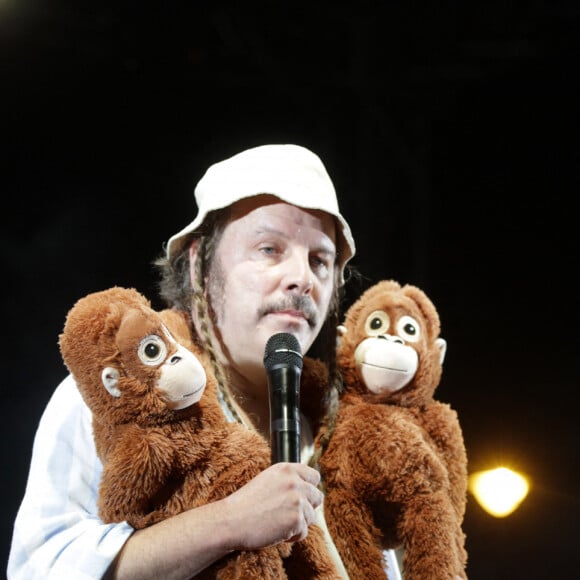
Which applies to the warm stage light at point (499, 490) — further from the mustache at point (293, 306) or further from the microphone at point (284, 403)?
the microphone at point (284, 403)

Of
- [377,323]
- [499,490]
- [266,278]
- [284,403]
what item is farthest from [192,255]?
[499,490]

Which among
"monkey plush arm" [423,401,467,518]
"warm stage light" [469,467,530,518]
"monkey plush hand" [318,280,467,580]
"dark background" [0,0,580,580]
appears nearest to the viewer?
"monkey plush hand" [318,280,467,580]

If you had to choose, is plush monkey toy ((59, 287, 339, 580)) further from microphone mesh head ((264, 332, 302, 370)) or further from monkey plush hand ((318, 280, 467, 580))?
monkey plush hand ((318, 280, 467, 580))

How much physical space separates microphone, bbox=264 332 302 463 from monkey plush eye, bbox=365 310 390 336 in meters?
0.35

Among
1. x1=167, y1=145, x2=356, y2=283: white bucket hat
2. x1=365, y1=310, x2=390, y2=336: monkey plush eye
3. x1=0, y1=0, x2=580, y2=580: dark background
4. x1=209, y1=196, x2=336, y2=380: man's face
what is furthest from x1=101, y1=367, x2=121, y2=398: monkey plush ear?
x1=0, y1=0, x2=580, y2=580: dark background

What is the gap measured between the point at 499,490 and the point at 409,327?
118 cm

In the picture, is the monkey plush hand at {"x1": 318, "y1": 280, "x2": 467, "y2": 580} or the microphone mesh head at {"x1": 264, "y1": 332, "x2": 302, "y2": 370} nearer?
the microphone mesh head at {"x1": 264, "y1": 332, "x2": 302, "y2": 370}

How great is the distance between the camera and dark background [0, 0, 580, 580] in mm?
1786

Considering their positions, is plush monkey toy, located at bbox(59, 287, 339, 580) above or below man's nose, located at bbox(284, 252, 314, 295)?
below

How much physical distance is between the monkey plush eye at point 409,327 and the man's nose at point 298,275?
21cm

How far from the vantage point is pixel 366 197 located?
91.3 inches

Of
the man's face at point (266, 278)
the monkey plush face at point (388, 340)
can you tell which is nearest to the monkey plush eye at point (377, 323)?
the monkey plush face at point (388, 340)

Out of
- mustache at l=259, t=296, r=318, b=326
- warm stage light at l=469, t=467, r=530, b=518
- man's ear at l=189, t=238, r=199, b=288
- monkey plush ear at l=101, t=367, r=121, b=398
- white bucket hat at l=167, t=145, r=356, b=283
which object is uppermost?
white bucket hat at l=167, t=145, r=356, b=283

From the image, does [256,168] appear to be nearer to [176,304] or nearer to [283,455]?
[176,304]
